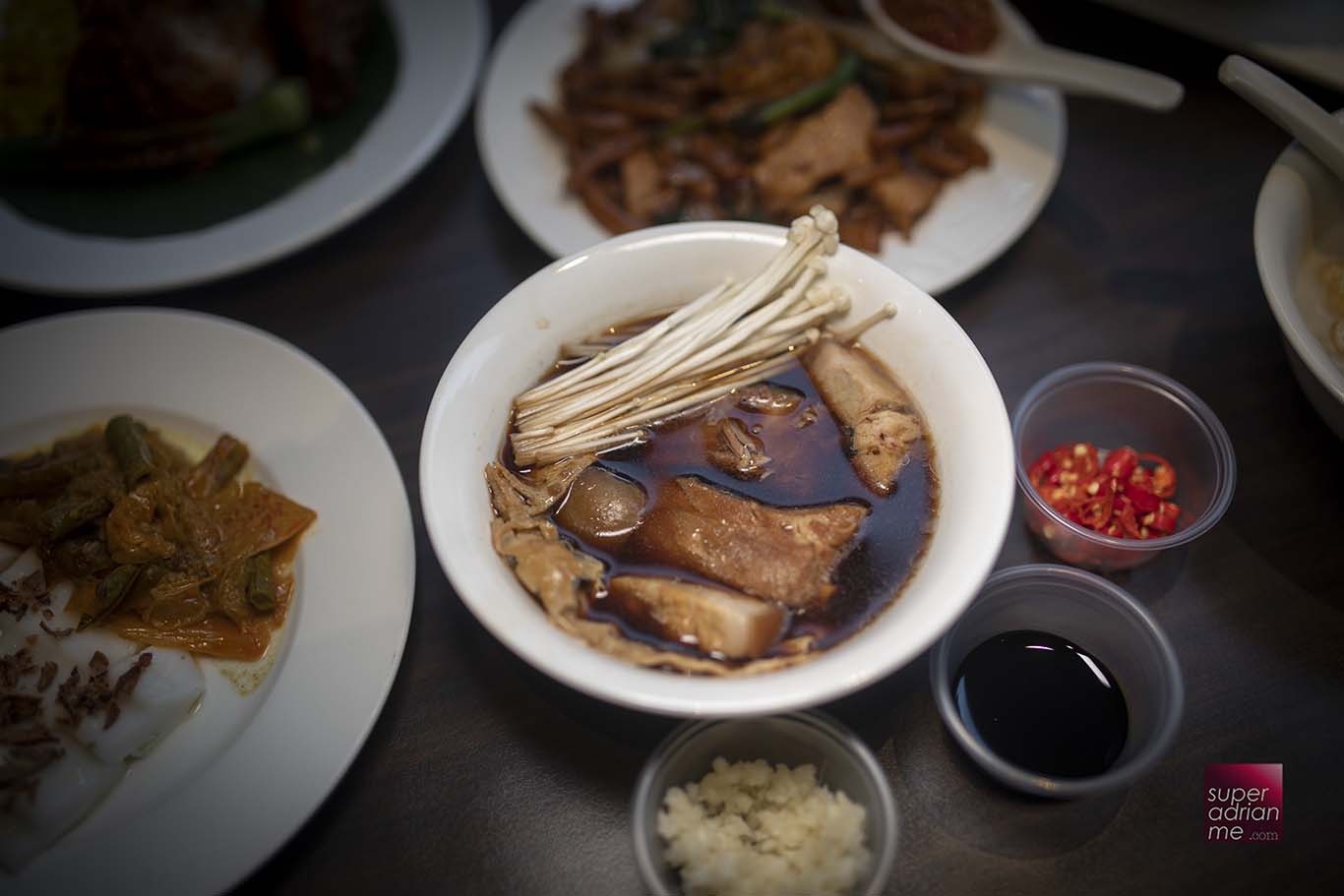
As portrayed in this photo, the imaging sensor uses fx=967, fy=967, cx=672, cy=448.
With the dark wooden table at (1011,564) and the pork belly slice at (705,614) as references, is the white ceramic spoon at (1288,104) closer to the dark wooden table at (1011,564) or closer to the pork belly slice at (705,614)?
the dark wooden table at (1011,564)

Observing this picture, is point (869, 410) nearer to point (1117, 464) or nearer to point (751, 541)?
point (751, 541)

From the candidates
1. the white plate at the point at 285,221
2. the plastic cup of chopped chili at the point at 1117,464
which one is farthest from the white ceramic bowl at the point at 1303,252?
the white plate at the point at 285,221

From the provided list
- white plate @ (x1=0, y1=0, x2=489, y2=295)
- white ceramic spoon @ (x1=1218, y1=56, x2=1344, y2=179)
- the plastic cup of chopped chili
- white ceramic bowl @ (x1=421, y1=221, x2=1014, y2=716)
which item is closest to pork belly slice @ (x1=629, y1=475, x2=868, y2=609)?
white ceramic bowl @ (x1=421, y1=221, x2=1014, y2=716)

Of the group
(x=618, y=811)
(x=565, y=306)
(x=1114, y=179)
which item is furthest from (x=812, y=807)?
(x=1114, y=179)

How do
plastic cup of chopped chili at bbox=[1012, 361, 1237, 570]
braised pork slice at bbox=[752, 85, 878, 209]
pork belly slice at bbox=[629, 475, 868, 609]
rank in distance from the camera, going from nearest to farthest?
pork belly slice at bbox=[629, 475, 868, 609]
plastic cup of chopped chili at bbox=[1012, 361, 1237, 570]
braised pork slice at bbox=[752, 85, 878, 209]

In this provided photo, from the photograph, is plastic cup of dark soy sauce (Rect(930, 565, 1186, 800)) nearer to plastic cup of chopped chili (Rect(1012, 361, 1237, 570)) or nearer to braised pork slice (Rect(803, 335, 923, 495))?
plastic cup of chopped chili (Rect(1012, 361, 1237, 570))

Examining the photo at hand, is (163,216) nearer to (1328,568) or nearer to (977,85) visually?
(977,85)

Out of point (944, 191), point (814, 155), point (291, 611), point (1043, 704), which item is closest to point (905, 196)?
point (944, 191)
